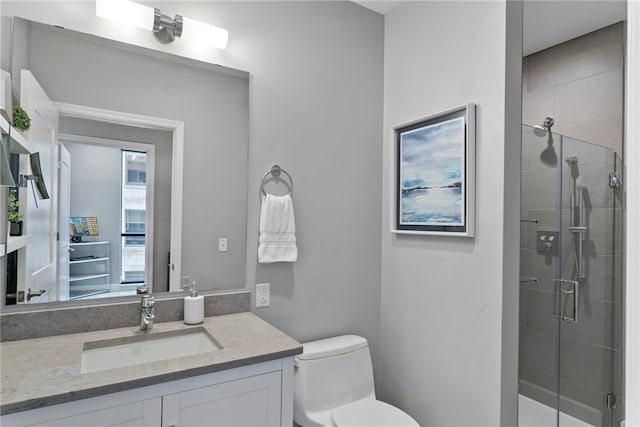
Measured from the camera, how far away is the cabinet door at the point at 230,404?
1.10m

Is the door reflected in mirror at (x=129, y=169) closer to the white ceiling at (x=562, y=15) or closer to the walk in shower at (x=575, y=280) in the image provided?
the white ceiling at (x=562, y=15)

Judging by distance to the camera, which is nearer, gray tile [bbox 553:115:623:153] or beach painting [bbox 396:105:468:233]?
beach painting [bbox 396:105:468:233]

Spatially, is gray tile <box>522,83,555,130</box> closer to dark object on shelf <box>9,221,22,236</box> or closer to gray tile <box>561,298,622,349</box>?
gray tile <box>561,298,622,349</box>

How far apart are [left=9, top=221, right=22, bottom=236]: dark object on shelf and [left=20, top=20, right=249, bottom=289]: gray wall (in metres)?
0.47

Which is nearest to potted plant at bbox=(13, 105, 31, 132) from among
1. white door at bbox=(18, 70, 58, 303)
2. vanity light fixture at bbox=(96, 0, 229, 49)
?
white door at bbox=(18, 70, 58, 303)

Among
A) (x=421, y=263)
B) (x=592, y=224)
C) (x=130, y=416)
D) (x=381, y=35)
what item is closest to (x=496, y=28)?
(x=381, y=35)

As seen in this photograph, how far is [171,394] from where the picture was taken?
1.09 meters

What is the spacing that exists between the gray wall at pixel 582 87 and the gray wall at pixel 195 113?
84.7 inches

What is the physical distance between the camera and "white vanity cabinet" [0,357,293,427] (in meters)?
0.96

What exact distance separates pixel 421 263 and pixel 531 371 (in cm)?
116

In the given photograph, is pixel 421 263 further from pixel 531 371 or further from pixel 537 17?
pixel 537 17

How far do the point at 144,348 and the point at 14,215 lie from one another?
0.64 m

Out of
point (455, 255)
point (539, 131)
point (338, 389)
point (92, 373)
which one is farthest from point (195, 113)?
point (539, 131)

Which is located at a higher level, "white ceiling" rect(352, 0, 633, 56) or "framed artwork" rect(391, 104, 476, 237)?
"white ceiling" rect(352, 0, 633, 56)
